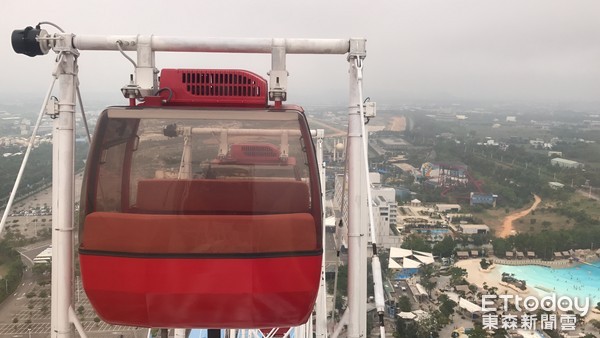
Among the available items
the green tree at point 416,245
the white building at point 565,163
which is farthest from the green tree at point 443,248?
the white building at point 565,163

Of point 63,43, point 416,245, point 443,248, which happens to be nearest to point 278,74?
point 63,43

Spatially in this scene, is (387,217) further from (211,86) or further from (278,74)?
(211,86)

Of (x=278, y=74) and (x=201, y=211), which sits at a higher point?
(x=278, y=74)

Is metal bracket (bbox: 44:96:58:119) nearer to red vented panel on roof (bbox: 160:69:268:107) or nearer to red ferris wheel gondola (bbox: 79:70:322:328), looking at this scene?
red ferris wheel gondola (bbox: 79:70:322:328)

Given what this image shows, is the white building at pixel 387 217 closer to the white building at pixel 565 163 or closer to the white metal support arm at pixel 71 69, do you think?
the white metal support arm at pixel 71 69

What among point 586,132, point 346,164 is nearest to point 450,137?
point 586,132

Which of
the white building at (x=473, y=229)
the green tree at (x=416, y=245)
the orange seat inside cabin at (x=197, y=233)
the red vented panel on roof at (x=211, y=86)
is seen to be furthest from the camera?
the white building at (x=473, y=229)

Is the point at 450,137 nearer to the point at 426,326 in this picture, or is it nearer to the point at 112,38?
the point at 426,326
